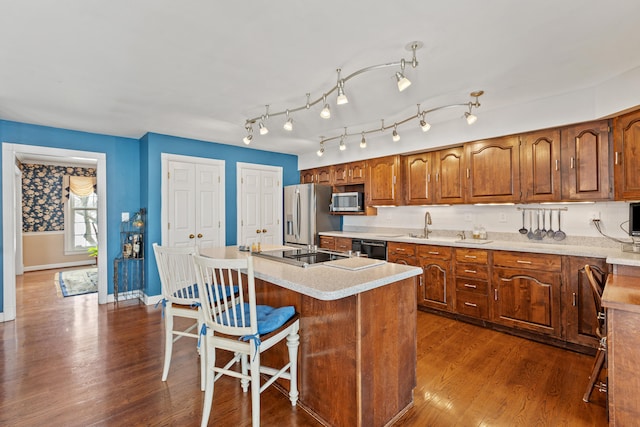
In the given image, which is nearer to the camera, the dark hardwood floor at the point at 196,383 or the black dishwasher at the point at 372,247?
the dark hardwood floor at the point at 196,383

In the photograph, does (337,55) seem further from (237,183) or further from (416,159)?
(237,183)

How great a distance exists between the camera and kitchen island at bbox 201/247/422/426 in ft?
5.41

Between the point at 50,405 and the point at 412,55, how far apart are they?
344 cm

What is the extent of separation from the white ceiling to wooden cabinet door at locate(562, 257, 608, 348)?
4.55 ft

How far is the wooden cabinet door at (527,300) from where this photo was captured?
2.88 metres

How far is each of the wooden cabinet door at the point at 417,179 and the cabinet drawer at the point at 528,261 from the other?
3.77 feet

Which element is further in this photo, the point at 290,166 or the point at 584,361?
the point at 290,166

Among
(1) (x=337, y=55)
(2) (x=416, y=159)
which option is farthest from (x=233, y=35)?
(2) (x=416, y=159)

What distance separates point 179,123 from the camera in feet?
12.5

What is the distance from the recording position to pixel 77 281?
18.2 feet

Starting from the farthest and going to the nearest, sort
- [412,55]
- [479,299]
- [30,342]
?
[479,299] → [30,342] → [412,55]

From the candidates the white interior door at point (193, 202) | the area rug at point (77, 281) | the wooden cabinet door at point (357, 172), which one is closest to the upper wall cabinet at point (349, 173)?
the wooden cabinet door at point (357, 172)

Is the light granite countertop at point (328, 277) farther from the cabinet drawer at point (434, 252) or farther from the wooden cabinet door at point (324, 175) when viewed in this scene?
the wooden cabinet door at point (324, 175)

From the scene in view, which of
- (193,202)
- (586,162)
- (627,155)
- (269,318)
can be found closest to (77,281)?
(193,202)
